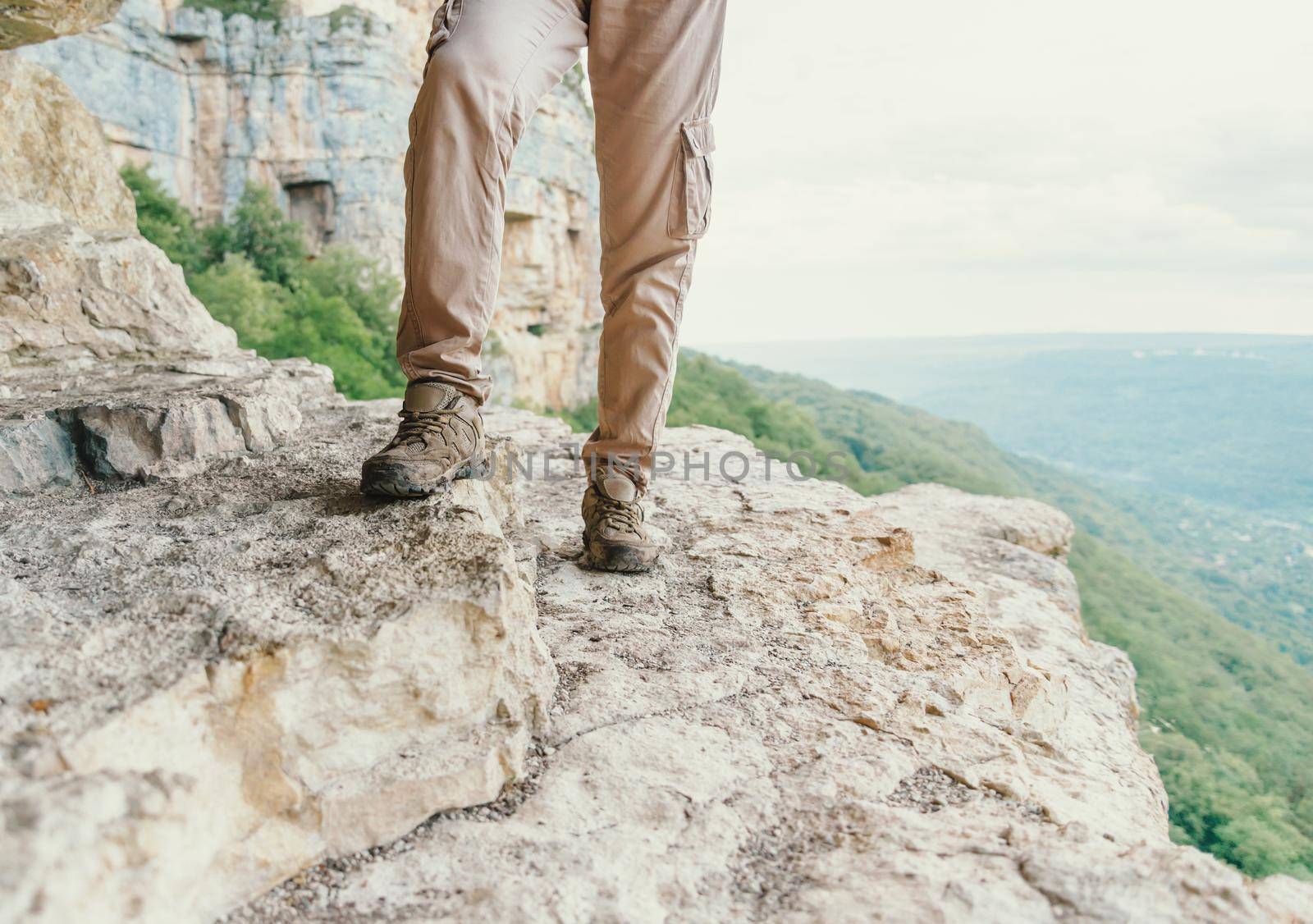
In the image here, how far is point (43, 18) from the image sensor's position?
3.21 meters

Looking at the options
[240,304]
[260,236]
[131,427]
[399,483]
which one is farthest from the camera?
[260,236]

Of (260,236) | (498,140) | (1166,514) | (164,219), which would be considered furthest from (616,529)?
(1166,514)

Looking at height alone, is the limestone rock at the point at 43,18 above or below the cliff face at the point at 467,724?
above

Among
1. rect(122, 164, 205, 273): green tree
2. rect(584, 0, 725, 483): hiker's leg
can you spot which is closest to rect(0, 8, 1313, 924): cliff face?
rect(584, 0, 725, 483): hiker's leg

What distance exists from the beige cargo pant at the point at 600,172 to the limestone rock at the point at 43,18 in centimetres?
239

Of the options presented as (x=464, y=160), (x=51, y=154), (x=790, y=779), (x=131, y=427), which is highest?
(x=51, y=154)

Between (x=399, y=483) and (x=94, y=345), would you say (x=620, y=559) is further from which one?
(x=94, y=345)

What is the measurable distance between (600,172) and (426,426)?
655 mm

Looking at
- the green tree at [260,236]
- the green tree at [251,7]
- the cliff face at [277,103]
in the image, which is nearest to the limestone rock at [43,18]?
the cliff face at [277,103]

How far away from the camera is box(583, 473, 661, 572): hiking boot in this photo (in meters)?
2.01

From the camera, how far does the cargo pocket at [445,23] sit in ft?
5.09

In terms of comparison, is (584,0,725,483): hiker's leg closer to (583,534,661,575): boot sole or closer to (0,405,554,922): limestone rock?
(583,534,661,575): boot sole

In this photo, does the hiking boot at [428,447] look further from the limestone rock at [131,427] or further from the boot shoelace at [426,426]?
Result: the limestone rock at [131,427]

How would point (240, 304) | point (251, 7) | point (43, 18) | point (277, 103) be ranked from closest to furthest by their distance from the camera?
1. point (43, 18)
2. point (240, 304)
3. point (251, 7)
4. point (277, 103)
